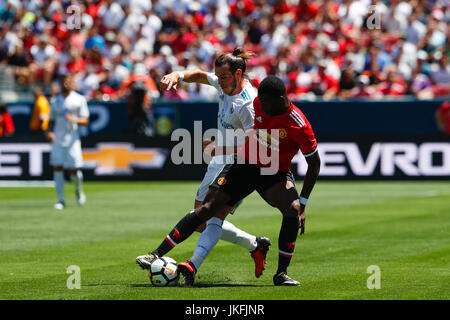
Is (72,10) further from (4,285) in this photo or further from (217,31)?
(4,285)

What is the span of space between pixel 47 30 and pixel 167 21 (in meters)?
4.35

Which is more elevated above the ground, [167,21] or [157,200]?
[167,21]

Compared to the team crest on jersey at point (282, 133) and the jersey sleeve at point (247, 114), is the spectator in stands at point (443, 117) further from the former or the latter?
the team crest on jersey at point (282, 133)

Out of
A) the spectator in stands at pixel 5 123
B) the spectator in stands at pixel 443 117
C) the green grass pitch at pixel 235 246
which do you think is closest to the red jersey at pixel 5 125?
the spectator in stands at pixel 5 123

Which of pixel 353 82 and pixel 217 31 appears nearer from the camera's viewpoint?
pixel 353 82

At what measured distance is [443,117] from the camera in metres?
25.1

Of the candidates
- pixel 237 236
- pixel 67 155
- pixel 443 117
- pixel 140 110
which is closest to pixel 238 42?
pixel 140 110

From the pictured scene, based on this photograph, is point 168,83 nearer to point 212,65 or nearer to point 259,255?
point 259,255

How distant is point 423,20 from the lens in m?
29.1

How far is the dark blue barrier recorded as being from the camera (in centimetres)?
2555

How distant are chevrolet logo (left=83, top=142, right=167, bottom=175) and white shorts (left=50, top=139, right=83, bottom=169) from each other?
220 inches

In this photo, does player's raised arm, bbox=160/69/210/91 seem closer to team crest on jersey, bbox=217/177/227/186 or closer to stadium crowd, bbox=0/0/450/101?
team crest on jersey, bbox=217/177/227/186

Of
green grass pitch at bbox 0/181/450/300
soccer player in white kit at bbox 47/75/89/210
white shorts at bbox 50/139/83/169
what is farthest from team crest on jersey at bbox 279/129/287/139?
white shorts at bbox 50/139/83/169
